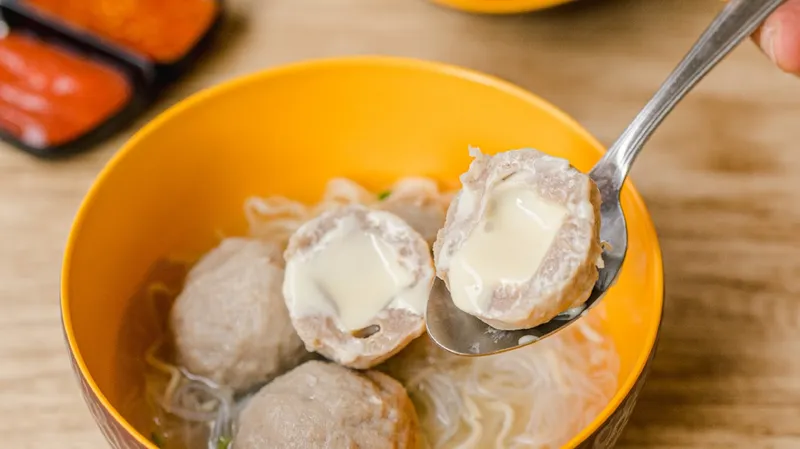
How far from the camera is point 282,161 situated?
2205 mm

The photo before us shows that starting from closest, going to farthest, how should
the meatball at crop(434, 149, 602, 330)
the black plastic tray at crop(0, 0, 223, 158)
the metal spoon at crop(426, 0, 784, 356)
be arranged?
the meatball at crop(434, 149, 602, 330) < the metal spoon at crop(426, 0, 784, 356) < the black plastic tray at crop(0, 0, 223, 158)

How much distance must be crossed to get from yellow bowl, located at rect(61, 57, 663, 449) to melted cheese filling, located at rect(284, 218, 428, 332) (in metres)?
0.45

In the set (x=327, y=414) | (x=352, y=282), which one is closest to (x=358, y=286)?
(x=352, y=282)

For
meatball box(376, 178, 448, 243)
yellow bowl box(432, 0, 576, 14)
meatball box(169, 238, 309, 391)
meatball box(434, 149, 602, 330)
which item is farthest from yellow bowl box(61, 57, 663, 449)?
yellow bowl box(432, 0, 576, 14)

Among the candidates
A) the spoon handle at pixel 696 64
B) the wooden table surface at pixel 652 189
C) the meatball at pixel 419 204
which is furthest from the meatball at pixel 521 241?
the wooden table surface at pixel 652 189

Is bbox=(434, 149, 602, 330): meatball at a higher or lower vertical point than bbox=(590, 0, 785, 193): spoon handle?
lower

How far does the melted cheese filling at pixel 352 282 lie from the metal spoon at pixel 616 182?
0.12m

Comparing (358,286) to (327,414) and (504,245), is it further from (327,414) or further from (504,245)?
(504,245)

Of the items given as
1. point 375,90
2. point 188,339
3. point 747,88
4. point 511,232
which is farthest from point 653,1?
point 188,339

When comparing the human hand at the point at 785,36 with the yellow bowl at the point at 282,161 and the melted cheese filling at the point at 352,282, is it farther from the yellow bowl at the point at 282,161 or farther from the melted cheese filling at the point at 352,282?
the melted cheese filling at the point at 352,282

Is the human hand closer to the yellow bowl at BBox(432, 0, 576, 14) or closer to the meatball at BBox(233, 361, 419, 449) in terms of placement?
the yellow bowl at BBox(432, 0, 576, 14)

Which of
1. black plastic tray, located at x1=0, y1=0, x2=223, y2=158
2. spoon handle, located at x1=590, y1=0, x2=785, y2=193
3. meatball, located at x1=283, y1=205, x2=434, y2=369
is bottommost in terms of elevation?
black plastic tray, located at x1=0, y1=0, x2=223, y2=158

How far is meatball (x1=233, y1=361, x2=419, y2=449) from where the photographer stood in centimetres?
155

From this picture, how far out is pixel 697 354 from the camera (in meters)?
1.91
